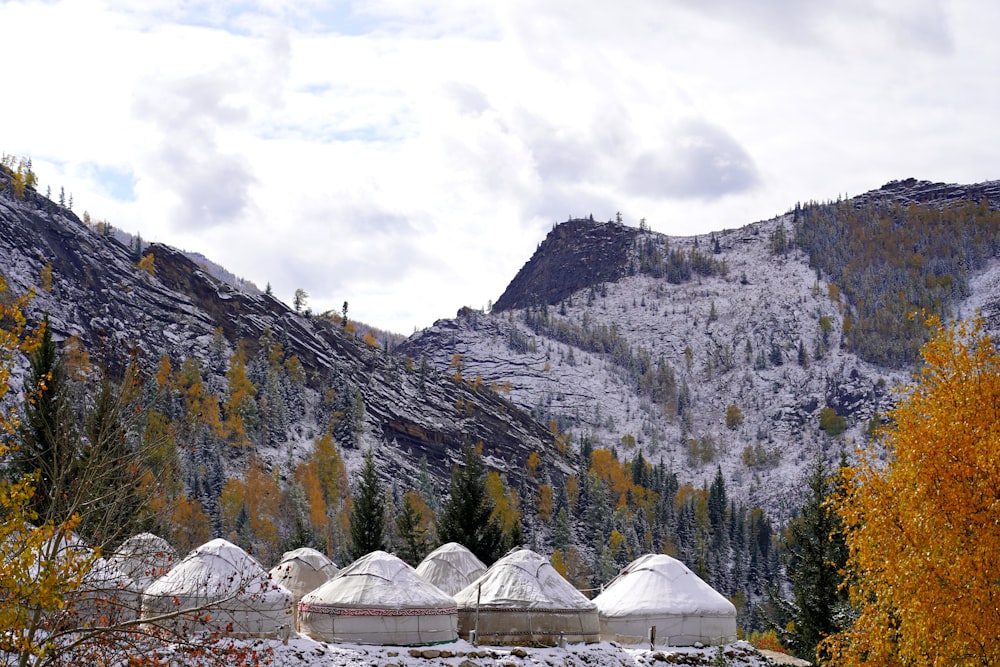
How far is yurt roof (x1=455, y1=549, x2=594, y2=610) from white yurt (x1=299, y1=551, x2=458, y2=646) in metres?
1.96

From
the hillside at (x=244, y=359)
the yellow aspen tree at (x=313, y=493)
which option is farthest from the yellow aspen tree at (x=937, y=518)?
the yellow aspen tree at (x=313, y=493)

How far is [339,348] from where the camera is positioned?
16938cm

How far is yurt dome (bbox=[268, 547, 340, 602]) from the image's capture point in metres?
41.6

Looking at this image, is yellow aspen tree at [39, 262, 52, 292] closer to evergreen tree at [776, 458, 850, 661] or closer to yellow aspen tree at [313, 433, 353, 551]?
yellow aspen tree at [313, 433, 353, 551]

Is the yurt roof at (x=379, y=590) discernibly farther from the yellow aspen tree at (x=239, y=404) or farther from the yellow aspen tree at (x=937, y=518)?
the yellow aspen tree at (x=239, y=404)

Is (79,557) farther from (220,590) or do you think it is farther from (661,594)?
(661,594)

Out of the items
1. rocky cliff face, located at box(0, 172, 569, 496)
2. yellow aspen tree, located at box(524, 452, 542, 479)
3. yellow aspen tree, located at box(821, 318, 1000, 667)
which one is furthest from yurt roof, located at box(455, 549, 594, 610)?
yellow aspen tree, located at box(524, 452, 542, 479)

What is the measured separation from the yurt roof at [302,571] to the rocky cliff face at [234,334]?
82.6m

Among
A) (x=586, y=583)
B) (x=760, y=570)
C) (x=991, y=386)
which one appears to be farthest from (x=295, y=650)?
(x=760, y=570)

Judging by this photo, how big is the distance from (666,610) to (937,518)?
2392 centimetres

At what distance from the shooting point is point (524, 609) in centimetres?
3603

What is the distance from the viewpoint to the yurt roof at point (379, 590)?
111 feet

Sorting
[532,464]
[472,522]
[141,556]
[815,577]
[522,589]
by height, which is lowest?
[522,589]

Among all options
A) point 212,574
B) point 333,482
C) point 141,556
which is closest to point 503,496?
point 333,482
